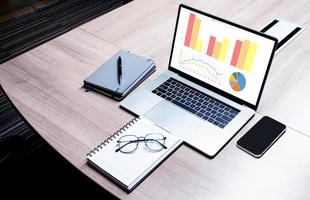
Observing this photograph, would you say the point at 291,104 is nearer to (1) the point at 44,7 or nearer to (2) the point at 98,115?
(2) the point at 98,115

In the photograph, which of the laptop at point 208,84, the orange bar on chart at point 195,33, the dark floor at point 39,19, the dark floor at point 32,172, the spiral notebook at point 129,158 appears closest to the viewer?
the spiral notebook at point 129,158

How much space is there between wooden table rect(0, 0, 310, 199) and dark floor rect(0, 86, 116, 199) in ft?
1.21

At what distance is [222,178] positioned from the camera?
3.66 ft

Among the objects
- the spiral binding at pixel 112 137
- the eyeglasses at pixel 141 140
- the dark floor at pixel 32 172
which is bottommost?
the dark floor at pixel 32 172

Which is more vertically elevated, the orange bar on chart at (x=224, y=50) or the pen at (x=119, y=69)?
the orange bar on chart at (x=224, y=50)

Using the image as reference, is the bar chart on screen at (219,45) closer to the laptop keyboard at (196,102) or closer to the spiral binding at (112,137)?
the laptop keyboard at (196,102)

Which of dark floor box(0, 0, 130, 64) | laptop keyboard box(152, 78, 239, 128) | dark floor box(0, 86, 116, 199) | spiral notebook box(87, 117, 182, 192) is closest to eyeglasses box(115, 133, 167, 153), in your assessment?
spiral notebook box(87, 117, 182, 192)

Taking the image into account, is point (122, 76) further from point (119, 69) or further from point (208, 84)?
point (208, 84)

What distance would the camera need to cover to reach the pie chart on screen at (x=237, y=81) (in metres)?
1.30

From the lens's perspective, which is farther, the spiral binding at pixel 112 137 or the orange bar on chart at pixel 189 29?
the orange bar on chart at pixel 189 29

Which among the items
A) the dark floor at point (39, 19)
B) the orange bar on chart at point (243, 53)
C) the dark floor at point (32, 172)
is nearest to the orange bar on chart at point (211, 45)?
the orange bar on chart at point (243, 53)

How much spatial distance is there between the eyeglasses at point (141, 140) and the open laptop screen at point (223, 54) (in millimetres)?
317

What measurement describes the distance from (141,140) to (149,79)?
0.36m

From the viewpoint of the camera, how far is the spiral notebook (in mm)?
1099
